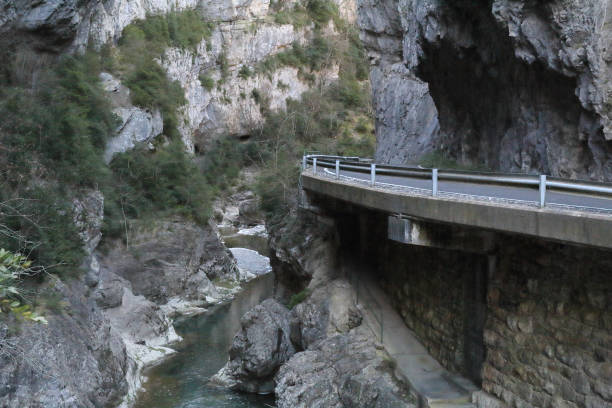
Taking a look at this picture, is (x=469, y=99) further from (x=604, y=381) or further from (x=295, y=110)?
(x=295, y=110)

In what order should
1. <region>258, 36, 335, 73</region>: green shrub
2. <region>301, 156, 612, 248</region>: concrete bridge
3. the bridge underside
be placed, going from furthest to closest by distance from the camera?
<region>258, 36, 335, 73</region>: green shrub
the bridge underside
<region>301, 156, 612, 248</region>: concrete bridge

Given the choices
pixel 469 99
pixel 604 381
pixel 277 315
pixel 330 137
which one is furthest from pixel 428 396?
pixel 330 137

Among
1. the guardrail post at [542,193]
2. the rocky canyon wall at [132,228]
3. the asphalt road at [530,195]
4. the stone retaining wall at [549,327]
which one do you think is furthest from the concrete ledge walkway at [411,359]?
the rocky canyon wall at [132,228]

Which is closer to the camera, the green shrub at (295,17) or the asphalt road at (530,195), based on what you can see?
the asphalt road at (530,195)

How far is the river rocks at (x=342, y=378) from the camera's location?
1085cm

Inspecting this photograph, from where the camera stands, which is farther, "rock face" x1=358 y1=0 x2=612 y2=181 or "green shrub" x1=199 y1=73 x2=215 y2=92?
"green shrub" x1=199 y1=73 x2=215 y2=92

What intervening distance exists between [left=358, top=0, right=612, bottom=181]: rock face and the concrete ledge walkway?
17.8 ft

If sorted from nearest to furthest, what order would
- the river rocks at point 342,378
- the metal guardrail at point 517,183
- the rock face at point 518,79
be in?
1. the metal guardrail at point 517,183
2. the river rocks at point 342,378
3. the rock face at point 518,79

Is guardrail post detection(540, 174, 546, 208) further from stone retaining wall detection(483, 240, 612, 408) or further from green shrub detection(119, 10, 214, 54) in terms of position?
green shrub detection(119, 10, 214, 54)

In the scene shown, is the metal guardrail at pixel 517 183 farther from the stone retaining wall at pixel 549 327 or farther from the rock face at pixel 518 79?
the rock face at pixel 518 79

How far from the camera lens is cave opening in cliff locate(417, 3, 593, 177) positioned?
1342 cm

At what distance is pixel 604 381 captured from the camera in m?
7.02

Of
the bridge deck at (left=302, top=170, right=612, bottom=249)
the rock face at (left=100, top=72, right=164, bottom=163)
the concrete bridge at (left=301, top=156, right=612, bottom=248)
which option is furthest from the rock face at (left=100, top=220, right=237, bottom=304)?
the bridge deck at (left=302, top=170, right=612, bottom=249)

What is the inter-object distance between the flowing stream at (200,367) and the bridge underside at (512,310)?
633 centimetres
